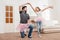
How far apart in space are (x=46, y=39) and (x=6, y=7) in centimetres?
322

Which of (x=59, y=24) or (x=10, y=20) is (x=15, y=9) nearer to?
(x=10, y=20)

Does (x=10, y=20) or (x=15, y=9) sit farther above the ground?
(x=15, y=9)

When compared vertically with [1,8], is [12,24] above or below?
below

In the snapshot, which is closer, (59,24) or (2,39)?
(2,39)

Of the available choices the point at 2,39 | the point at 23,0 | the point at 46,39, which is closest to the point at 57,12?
the point at 23,0

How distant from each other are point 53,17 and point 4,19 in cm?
303

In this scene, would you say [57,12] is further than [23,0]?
Yes

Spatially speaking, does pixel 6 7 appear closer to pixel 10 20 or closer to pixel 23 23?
pixel 10 20

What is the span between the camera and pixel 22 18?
6.48 meters

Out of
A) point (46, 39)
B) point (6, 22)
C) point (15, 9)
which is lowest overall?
point (46, 39)

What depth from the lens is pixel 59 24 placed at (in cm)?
984

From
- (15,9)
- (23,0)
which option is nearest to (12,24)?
(15,9)

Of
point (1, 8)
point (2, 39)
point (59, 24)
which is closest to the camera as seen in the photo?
point (2, 39)

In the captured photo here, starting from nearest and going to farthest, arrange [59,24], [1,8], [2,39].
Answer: [2,39] → [1,8] → [59,24]
